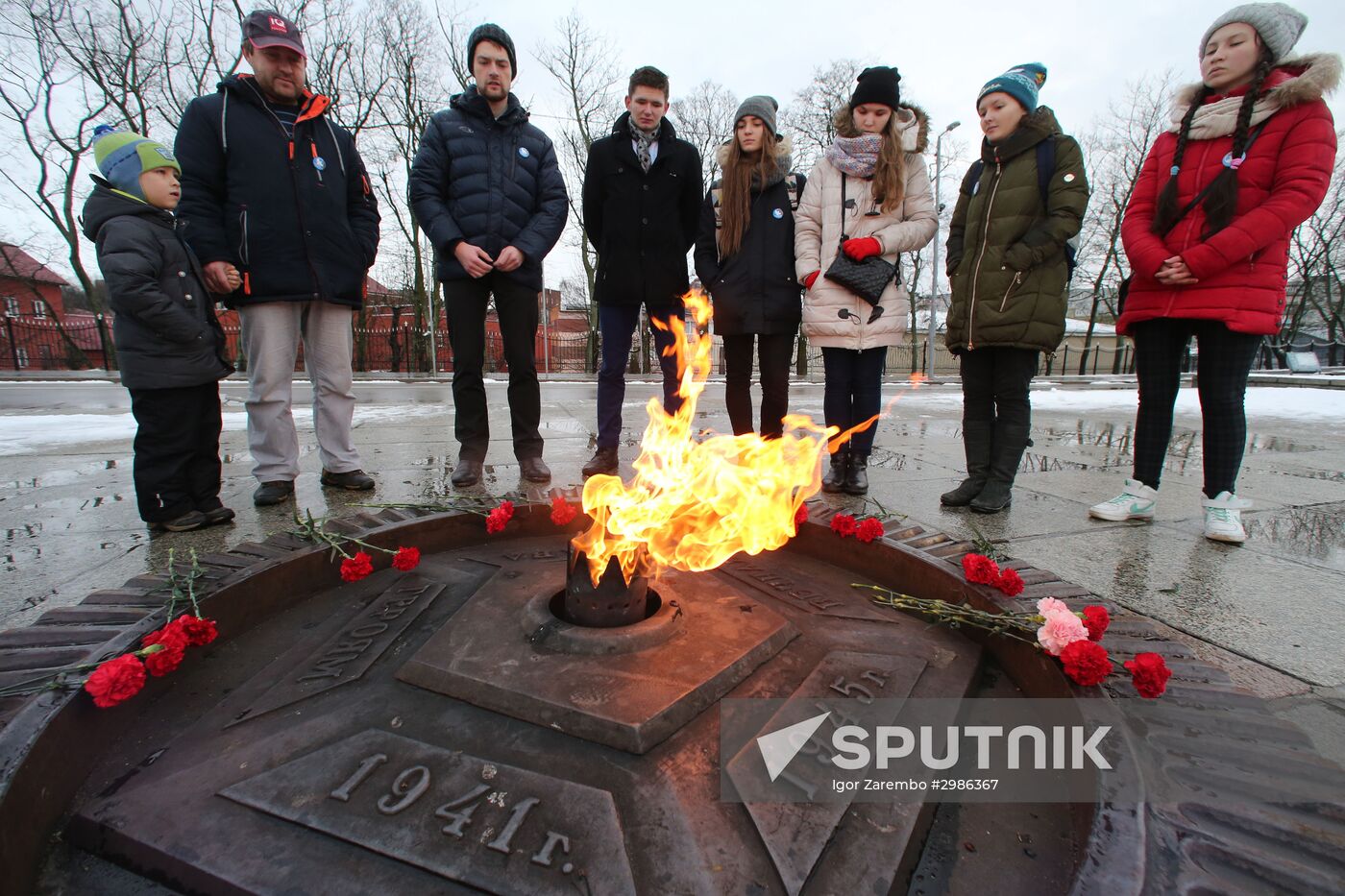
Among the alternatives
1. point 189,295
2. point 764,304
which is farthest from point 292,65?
point 764,304

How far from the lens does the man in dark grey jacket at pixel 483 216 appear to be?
10.9 feet

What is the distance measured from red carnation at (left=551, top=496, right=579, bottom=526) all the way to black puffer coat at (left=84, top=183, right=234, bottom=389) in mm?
1704

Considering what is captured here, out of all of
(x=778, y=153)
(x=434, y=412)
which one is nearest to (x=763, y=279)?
(x=778, y=153)

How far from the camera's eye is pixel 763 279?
355 centimetres

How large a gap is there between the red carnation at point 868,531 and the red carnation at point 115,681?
1813 mm

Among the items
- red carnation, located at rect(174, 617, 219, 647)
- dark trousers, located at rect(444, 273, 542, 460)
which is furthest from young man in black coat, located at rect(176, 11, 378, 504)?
red carnation, located at rect(174, 617, 219, 647)

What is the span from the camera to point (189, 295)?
2.69m

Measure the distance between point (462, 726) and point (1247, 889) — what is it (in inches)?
47.9

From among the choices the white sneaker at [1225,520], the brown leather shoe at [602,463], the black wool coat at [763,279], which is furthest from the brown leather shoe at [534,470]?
the white sneaker at [1225,520]

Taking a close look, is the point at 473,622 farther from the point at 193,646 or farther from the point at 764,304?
the point at 764,304

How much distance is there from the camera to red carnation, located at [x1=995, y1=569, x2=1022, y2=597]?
1590 mm

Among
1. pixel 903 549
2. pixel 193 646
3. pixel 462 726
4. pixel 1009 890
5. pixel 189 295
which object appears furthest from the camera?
A: pixel 189 295

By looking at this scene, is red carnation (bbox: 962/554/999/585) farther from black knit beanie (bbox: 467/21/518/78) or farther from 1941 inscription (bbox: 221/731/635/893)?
black knit beanie (bbox: 467/21/518/78)

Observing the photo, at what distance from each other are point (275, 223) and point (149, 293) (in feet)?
2.15
